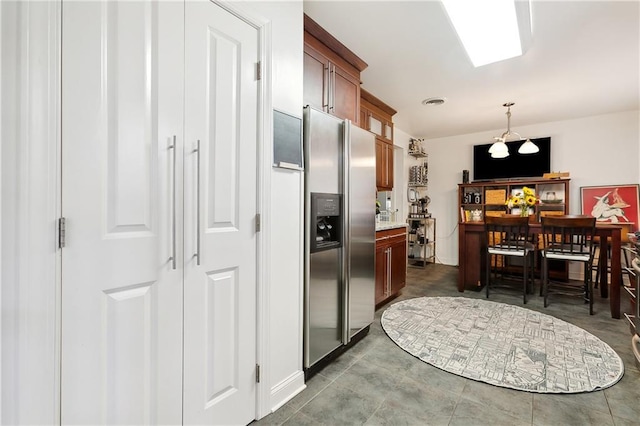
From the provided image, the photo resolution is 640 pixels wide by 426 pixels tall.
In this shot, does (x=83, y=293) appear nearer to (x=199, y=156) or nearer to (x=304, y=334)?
(x=199, y=156)

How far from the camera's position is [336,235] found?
7.23ft

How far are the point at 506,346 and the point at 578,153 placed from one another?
164 inches

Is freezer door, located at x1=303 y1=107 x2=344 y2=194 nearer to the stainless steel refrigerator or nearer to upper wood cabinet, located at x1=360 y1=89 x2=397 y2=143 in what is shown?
the stainless steel refrigerator

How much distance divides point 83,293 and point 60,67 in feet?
2.51

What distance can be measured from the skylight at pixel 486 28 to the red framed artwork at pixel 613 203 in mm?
3419

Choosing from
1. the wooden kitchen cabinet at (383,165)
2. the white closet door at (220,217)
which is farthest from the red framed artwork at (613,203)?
the white closet door at (220,217)

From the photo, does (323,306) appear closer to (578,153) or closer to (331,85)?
(331,85)

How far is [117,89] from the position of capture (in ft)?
3.46

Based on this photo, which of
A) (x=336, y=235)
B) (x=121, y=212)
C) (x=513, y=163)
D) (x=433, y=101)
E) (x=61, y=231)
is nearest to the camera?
(x=61, y=231)

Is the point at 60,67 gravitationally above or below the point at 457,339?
above

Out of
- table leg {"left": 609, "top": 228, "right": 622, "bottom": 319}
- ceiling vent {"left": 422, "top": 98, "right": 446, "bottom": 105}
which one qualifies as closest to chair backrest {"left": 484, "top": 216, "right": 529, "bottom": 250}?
table leg {"left": 609, "top": 228, "right": 622, "bottom": 319}

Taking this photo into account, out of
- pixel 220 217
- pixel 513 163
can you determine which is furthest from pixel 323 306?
pixel 513 163

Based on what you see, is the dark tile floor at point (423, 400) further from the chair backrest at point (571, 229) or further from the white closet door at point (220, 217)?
the chair backrest at point (571, 229)

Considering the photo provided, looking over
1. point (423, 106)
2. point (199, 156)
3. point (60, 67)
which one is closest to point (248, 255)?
point (199, 156)
